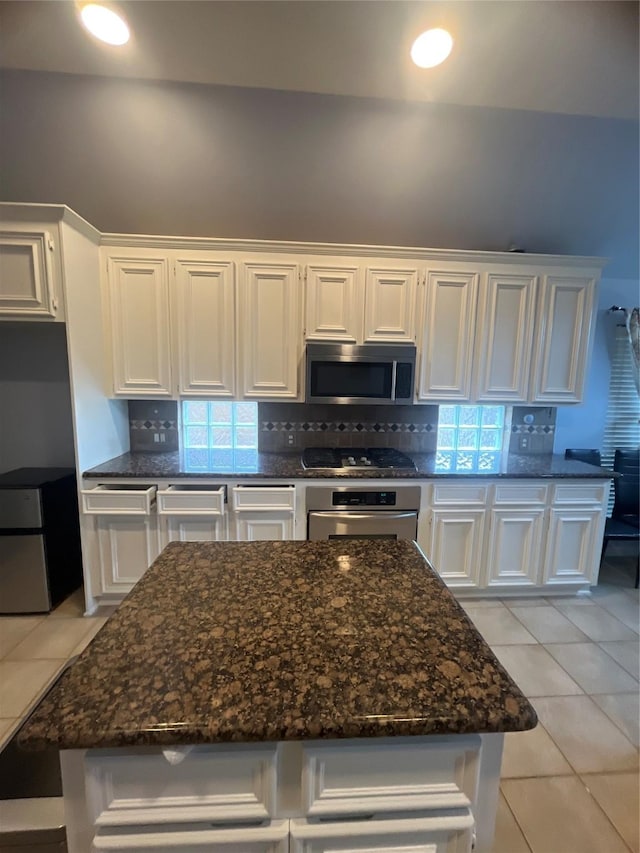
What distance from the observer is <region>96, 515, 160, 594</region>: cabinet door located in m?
2.38

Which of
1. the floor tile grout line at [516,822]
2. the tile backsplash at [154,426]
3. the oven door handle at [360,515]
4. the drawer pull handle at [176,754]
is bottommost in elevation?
the floor tile grout line at [516,822]


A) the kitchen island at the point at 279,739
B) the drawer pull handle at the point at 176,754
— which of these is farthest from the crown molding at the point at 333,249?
the drawer pull handle at the point at 176,754

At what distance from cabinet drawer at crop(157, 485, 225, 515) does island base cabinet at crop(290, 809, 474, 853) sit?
1.76 m

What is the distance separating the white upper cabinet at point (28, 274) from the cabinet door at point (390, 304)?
1.92 m

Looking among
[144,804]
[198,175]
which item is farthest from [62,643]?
[198,175]

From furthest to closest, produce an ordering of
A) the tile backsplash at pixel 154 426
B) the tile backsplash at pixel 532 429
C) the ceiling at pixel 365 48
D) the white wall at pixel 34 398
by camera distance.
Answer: the tile backsplash at pixel 532 429 → the tile backsplash at pixel 154 426 → the white wall at pixel 34 398 → the ceiling at pixel 365 48

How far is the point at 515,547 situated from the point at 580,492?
23.1 inches

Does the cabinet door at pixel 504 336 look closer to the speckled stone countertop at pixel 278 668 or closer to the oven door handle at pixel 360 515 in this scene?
the oven door handle at pixel 360 515

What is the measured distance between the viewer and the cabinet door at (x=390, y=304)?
2.65 metres

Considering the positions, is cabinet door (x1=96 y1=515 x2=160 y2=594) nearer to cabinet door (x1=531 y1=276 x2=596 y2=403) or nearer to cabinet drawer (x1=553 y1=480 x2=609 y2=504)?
cabinet drawer (x1=553 y1=480 x2=609 y2=504)

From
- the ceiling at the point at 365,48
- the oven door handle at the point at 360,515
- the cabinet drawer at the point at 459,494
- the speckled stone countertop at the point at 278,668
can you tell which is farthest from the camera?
the cabinet drawer at the point at 459,494

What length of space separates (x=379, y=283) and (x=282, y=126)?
1080mm

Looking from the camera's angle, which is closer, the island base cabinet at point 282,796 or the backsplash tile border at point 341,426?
the island base cabinet at point 282,796

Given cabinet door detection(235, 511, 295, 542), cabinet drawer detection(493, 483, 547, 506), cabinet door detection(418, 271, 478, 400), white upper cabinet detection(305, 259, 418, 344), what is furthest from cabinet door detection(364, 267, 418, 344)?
cabinet door detection(235, 511, 295, 542)
